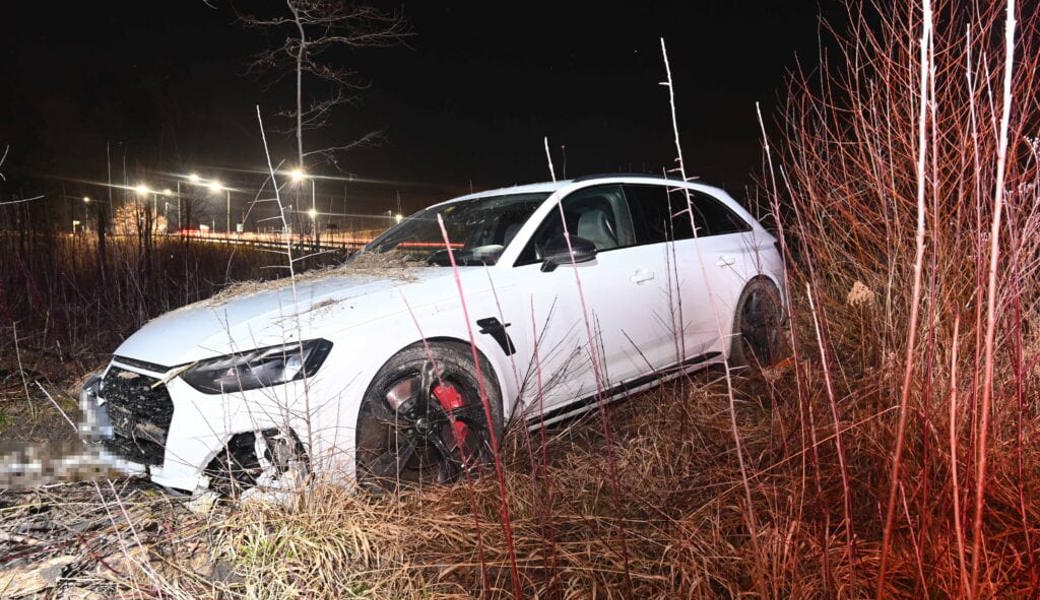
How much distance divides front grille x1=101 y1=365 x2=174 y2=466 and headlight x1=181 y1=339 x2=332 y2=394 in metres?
0.16

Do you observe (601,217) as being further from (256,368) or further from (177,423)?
(177,423)

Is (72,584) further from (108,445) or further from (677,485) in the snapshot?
(677,485)

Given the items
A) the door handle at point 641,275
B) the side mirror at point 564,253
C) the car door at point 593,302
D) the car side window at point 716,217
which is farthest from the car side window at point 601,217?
the car side window at point 716,217

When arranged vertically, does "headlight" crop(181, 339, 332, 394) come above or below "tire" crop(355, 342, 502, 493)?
above

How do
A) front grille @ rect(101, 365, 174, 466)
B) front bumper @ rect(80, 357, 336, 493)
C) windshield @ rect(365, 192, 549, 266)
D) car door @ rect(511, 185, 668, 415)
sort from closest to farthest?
front bumper @ rect(80, 357, 336, 493) < front grille @ rect(101, 365, 174, 466) < car door @ rect(511, 185, 668, 415) < windshield @ rect(365, 192, 549, 266)

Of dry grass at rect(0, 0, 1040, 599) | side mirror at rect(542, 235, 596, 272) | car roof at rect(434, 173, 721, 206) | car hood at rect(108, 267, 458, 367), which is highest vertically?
car roof at rect(434, 173, 721, 206)

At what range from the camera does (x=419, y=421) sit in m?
2.60

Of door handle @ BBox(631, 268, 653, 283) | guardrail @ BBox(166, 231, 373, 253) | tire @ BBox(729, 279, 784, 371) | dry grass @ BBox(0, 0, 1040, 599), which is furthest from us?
guardrail @ BBox(166, 231, 373, 253)

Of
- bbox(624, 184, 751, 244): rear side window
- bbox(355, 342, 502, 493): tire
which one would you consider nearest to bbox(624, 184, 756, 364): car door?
bbox(624, 184, 751, 244): rear side window

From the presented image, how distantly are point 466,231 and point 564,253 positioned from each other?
1016 millimetres

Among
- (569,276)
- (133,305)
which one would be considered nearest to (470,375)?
(569,276)

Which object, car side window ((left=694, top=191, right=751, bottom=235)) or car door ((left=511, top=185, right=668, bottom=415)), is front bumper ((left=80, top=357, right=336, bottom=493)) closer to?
car door ((left=511, top=185, right=668, bottom=415))

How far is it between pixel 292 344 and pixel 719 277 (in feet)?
9.61

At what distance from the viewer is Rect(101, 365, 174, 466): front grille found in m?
2.43
